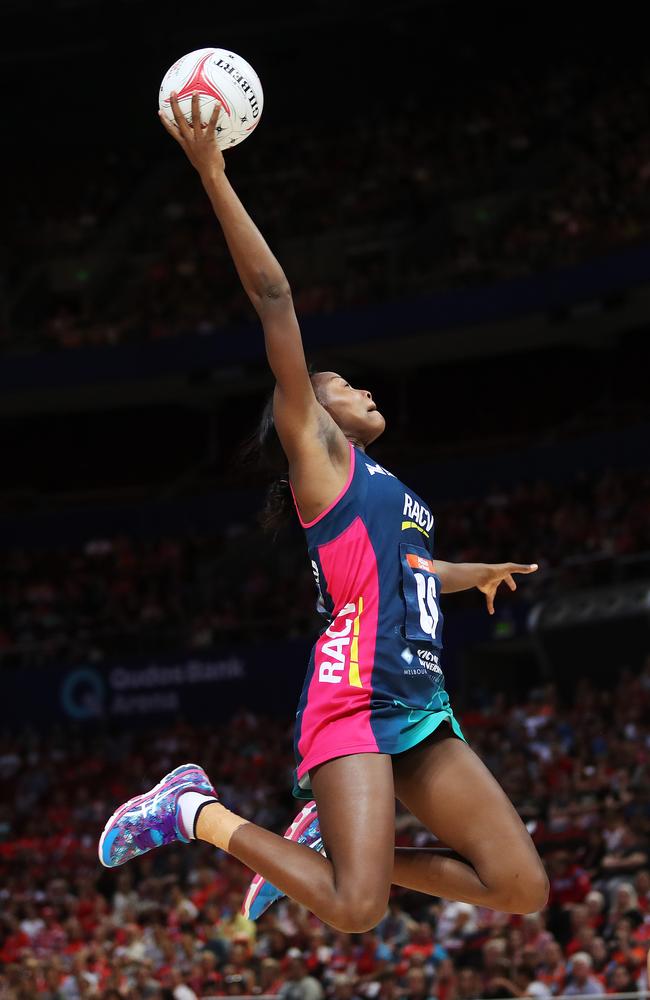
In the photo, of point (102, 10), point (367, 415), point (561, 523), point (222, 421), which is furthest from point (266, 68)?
point (367, 415)

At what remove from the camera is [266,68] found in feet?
117

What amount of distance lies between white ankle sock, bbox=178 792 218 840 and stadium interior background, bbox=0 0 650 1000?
989cm

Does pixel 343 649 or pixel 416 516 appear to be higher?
pixel 416 516

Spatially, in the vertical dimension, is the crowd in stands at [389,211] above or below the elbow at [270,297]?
above

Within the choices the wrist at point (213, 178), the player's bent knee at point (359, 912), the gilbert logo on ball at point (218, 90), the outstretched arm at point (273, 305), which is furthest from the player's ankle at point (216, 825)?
the gilbert logo on ball at point (218, 90)

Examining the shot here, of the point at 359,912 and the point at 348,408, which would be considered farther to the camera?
the point at 348,408

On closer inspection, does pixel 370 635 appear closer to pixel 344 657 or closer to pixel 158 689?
pixel 344 657

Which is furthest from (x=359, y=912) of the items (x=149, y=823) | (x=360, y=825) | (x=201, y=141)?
(x=201, y=141)

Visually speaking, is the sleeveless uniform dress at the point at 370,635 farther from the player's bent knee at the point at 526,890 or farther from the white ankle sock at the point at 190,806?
the player's bent knee at the point at 526,890

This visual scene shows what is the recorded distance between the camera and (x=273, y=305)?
5742 mm

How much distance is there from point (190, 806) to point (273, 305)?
2.18m

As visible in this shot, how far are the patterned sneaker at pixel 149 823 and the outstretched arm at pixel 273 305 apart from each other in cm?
165

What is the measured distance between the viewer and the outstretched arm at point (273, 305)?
5723 millimetres

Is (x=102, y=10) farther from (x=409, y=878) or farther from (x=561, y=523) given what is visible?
(x=409, y=878)
